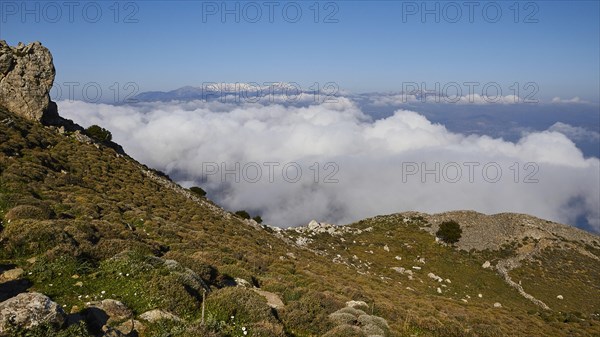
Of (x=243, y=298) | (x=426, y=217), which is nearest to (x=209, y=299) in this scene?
(x=243, y=298)

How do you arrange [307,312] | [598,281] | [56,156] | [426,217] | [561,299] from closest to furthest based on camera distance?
[307,312], [56,156], [561,299], [598,281], [426,217]

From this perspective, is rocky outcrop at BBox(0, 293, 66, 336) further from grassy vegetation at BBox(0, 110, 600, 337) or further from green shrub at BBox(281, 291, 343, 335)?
green shrub at BBox(281, 291, 343, 335)

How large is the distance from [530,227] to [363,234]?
28125 millimetres

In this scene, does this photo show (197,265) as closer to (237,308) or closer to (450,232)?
(237,308)

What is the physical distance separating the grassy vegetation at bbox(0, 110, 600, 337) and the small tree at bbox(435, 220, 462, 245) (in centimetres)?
185

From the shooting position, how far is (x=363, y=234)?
57719 mm

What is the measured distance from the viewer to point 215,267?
17547 millimetres

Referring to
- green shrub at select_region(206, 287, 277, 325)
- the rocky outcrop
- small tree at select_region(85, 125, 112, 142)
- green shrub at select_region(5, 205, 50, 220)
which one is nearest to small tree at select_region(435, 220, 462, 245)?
green shrub at select_region(206, 287, 277, 325)

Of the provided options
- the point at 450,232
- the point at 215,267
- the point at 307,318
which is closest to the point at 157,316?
the point at 307,318

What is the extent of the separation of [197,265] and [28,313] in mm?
8323

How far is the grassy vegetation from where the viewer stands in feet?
36.3

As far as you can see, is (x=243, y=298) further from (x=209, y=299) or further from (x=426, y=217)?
(x=426, y=217)

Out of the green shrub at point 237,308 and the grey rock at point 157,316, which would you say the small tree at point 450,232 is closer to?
the green shrub at point 237,308

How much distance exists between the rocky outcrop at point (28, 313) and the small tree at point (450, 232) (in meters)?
55.2
